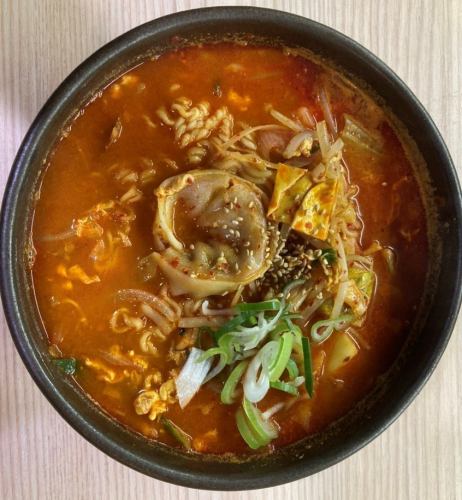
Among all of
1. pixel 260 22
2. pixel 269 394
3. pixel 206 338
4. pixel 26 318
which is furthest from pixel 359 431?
pixel 260 22

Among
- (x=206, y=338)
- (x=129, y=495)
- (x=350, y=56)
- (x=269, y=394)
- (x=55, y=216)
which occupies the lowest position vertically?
(x=129, y=495)

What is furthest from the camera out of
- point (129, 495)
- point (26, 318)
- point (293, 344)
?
point (129, 495)

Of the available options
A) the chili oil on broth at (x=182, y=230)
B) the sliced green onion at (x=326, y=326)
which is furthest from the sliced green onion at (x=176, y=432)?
the sliced green onion at (x=326, y=326)

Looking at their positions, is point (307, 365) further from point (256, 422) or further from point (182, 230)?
point (182, 230)

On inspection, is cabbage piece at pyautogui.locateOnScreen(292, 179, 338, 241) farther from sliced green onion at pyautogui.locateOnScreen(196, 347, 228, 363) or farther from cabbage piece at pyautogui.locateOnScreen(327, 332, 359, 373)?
sliced green onion at pyautogui.locateOnScreen(196, 347, 228, 363)

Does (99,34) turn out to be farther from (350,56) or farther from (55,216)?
(350,56)

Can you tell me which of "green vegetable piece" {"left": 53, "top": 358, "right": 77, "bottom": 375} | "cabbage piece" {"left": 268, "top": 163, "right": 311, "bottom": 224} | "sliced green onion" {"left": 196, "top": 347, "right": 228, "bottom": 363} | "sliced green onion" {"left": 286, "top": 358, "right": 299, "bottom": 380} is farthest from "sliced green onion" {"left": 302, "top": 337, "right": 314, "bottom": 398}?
"green vegetable piece" {"left": 53, "top": 358, "right": 77, "bottom": 375}
